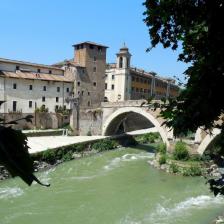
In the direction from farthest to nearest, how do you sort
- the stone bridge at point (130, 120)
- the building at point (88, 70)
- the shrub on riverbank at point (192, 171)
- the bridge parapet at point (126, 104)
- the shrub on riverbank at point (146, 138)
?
1. the building at point (88, 70)
2. the shrub on riverbank at point (146, 138)
3. the bridge parapet at point (126, 104)
4. the stone bridge at point (130, 120)
5. the shrub on riverbank at point (192, 171)

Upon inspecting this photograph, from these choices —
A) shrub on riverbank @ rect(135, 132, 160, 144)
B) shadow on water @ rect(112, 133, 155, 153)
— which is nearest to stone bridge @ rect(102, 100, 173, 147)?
shadow on water @ rect(112, 133, 155, 153)

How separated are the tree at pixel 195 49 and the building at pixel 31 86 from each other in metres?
26.8

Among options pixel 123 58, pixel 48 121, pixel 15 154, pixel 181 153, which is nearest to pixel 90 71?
pixel 123 58

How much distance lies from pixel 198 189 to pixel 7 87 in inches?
798

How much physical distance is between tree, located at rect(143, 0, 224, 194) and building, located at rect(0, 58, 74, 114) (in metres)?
26.8

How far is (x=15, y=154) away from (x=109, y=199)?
1600cm

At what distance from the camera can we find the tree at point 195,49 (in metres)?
4.85

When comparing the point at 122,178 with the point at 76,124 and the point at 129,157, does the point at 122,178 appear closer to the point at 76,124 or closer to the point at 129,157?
the point at 129,157

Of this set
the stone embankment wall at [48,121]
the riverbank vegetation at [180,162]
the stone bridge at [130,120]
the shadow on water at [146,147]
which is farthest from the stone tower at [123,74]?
the riverbank vegetation at [180,162]

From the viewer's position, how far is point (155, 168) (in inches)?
929

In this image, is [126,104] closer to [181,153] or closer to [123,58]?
[181,153]

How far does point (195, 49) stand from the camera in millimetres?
5730

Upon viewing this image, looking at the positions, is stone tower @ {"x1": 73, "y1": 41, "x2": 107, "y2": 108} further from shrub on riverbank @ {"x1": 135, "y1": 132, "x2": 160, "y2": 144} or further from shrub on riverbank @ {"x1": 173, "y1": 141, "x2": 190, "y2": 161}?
shrub on riverbank @ {"x1": 173, "y1": 141, "x2": 190, "y2": 161}

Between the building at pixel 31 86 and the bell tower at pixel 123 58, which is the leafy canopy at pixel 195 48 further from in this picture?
the bell tower at pixel 123 58
